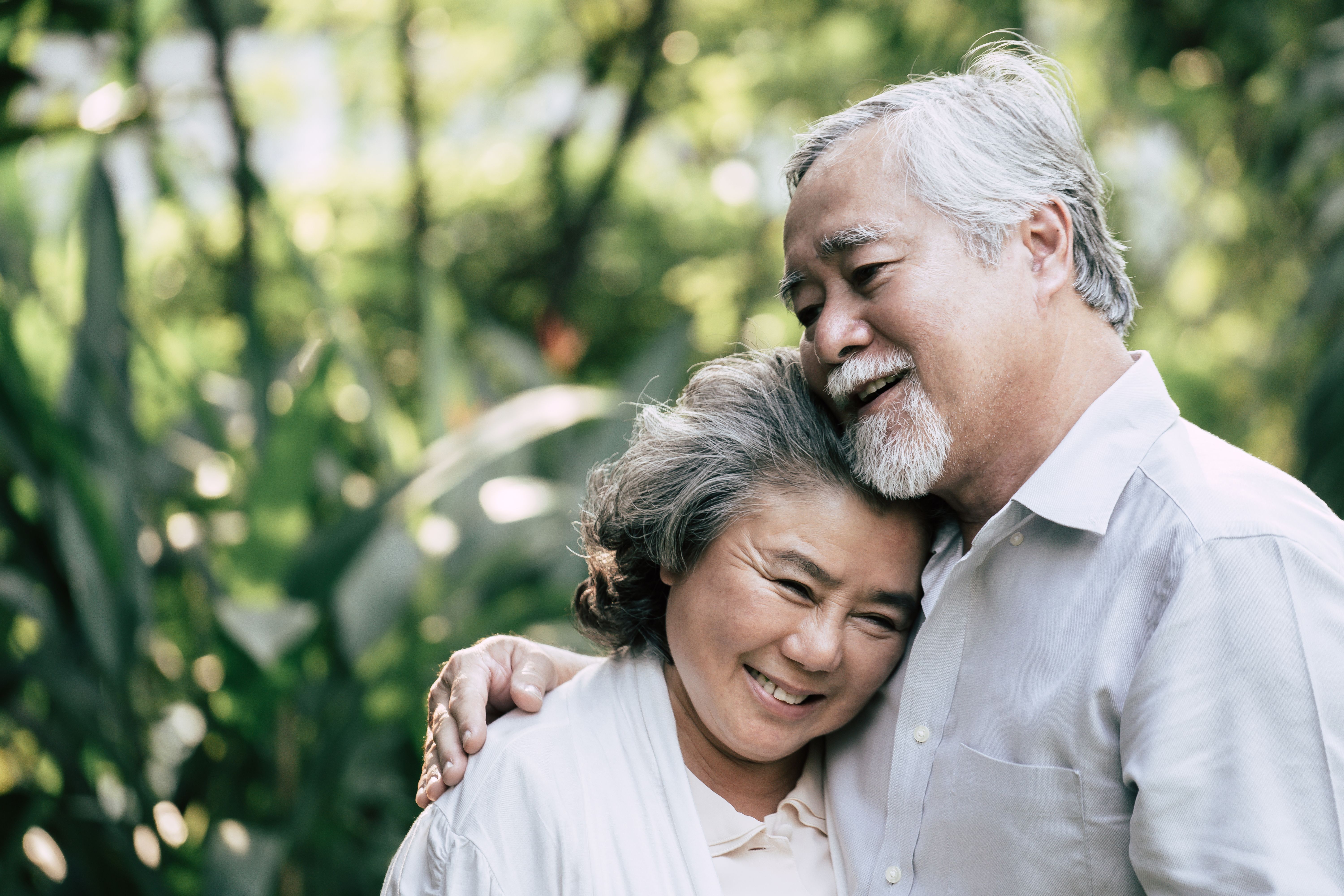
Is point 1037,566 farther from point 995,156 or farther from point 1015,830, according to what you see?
point 995,156

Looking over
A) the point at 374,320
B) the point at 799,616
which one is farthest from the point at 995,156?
the point at 374,320

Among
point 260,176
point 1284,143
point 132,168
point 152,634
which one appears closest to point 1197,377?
point 1284,143

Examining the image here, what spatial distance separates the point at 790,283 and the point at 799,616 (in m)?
0.47

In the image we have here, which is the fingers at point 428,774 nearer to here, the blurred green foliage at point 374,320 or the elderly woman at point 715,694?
the elderly woman at point 715,694

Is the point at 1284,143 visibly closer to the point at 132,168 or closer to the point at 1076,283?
the point at 1076,283

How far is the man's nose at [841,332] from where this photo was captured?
144 centimetres

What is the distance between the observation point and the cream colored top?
1493 millimetres

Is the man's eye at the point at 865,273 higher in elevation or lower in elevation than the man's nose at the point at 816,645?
higher

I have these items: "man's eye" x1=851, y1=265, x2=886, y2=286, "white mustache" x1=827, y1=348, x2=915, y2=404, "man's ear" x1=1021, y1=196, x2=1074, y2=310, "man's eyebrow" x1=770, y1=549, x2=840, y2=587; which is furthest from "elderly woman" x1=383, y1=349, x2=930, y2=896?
"man's ear" x1=1021, y1=196, x2=1074, y2=310

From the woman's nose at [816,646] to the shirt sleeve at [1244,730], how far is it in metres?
0.40

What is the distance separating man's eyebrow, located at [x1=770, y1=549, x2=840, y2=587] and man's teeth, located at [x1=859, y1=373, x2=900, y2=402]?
9.0 inches

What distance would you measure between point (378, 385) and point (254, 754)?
139 centimetres

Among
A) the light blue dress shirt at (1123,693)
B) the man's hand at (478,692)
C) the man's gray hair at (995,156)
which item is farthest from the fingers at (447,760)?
the man's gray hair at (995,156)

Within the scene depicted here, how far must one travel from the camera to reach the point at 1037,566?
1.35 meters
